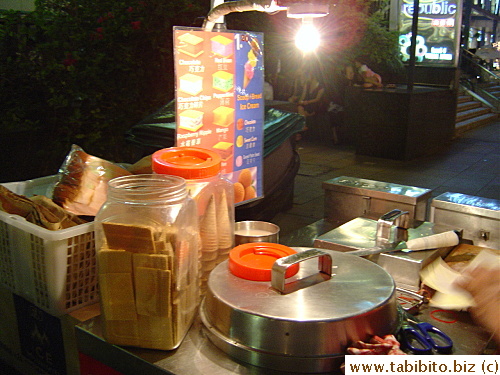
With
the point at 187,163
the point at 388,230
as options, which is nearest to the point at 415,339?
the point at 388,230

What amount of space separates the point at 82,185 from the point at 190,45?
1066 millimetres

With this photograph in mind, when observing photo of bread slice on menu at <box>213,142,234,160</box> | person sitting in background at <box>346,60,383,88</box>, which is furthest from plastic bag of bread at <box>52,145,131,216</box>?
person sitting in background at <box>346,60,383,88</box>

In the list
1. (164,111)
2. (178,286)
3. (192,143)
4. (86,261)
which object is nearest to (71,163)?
(86,261)

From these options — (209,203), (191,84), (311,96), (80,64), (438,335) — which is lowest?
(438,335)

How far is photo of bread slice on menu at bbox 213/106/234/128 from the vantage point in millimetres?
3089

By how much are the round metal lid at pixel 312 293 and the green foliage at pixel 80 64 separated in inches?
230

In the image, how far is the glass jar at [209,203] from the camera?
1.99 meters

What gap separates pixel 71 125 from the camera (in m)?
7.03

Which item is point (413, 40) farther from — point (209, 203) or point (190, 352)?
point (190, 352)

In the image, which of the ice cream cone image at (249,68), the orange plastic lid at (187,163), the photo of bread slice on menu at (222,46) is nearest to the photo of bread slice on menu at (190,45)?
the photo of bread slice on menu at (222,46)

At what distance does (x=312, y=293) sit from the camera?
5.19ft

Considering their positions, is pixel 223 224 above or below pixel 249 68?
below

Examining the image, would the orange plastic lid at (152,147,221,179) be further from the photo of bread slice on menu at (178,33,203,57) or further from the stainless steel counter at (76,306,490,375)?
the photo of bread slice on menu at (178,33,203,57)

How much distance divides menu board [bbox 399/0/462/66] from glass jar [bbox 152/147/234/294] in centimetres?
1365
